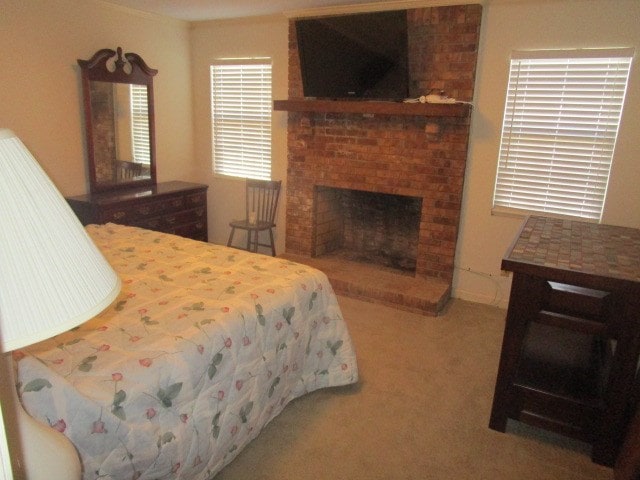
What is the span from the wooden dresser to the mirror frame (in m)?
0.08

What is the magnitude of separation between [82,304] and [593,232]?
282 centimetres

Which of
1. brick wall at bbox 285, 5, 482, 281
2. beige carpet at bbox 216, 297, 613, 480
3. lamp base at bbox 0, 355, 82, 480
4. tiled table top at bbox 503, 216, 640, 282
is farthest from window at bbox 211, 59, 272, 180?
lamp base at bbox 0, 355, 82, 480

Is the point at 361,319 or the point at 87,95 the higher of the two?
the point at 87,95

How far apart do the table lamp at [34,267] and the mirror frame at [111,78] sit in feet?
12.3

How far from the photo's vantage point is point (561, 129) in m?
3.28

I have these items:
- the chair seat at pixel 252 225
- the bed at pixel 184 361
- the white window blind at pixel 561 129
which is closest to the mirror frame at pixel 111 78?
the chair seat at pixel 252 225

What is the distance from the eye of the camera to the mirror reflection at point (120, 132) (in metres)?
3.99

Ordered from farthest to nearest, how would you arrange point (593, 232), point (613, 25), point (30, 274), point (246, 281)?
point (613, 25) → point (593, 232) → point (246, 281) → point (30, 274)

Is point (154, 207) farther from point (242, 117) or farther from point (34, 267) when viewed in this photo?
point (34, 267)

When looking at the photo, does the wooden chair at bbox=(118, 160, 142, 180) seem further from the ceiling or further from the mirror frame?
the ceiling

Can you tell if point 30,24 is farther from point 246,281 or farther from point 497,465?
point 497,465

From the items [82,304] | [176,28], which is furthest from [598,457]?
[176,28]

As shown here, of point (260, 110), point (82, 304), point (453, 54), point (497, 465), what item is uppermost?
point (453, 54)

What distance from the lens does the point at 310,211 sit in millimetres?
4332
